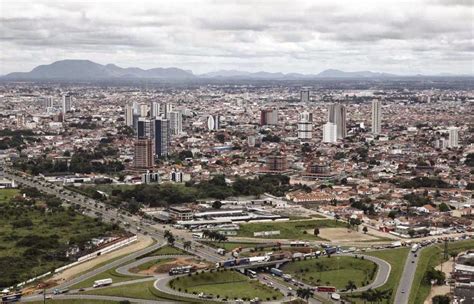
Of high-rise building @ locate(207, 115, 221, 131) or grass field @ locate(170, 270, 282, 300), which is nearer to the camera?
grass field @ locate(170, 270, 282, 300)

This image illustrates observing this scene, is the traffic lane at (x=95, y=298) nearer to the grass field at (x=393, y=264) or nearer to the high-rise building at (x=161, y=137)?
the grass field at (x=393, y=264)

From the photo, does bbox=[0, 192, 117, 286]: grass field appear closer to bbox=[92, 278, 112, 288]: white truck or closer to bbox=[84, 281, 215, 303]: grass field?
bbox=[92, 278, 112, 288]: white truck

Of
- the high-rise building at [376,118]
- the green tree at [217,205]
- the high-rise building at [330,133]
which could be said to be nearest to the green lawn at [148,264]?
the green tree at [217,205]

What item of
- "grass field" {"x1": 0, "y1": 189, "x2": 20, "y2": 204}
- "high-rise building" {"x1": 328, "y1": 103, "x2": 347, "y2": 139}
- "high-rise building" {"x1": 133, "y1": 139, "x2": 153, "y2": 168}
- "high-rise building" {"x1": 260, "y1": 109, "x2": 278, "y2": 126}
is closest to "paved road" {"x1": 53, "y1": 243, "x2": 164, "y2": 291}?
"grass field" {"x1": 0, "y1": 189, "x2": 20, "y2": 204}

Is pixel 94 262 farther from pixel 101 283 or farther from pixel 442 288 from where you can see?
pixel 442 288

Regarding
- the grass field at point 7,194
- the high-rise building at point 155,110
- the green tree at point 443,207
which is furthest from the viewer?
the high-rise building at point 155,110

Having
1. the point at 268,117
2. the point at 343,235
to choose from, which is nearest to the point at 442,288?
the point at 343,235
